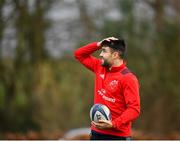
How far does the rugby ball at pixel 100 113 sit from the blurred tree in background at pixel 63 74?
12492mm

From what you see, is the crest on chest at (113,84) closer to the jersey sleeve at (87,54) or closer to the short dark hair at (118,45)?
the short dark hair at (118,45)

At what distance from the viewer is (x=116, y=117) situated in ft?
24.6

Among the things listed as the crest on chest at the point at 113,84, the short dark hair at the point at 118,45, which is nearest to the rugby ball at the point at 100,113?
the crest on chest at the point at 113,84

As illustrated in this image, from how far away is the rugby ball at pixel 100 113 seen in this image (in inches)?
290

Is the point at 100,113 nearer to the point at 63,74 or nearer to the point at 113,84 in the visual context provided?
the point at 113,84

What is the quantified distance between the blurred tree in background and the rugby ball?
12492 millimetres

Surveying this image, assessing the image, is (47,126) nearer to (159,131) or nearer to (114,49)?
(159,131)

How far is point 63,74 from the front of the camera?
23.8 m

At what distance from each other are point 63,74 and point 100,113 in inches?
649

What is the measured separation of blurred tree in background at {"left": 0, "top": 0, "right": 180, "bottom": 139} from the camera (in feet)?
69.7

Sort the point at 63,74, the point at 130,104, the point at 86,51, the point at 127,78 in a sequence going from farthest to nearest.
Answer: the point at 63,74 → the point at 86,51 → the point at 127,78 → the point at 130,104

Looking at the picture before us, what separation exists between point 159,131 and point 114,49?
1422cm

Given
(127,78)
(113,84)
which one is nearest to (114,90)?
(113,84)

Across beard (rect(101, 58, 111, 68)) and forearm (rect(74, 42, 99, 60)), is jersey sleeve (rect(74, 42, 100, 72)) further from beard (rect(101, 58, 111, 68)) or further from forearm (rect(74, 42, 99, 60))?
beard (rect(101, 58, 111, 68))
